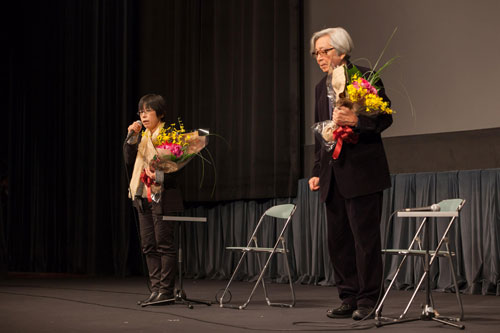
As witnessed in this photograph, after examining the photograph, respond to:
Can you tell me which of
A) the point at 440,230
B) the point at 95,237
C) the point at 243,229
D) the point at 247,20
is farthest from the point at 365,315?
the point at 95,237

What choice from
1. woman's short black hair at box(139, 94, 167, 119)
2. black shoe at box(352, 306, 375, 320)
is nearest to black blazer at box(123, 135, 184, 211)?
woman's short black hair at box(139, 94, 167, 119)

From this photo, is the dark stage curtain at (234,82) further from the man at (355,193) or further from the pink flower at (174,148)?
the man at (355,193)

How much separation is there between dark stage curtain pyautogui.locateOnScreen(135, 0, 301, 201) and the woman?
8.38ft

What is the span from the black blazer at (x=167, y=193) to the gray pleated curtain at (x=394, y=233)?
1467 mm

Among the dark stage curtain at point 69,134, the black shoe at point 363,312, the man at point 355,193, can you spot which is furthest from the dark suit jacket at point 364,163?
the dark stage curtain at point 69,134

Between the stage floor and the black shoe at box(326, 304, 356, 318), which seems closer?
the stage floor

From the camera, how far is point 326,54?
3707mm

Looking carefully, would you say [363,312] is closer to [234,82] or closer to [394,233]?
[394,233]

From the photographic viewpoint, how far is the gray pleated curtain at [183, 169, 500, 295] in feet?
18.7

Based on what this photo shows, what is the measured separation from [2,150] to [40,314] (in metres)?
5.74

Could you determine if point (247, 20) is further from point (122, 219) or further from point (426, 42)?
point (122, 219)

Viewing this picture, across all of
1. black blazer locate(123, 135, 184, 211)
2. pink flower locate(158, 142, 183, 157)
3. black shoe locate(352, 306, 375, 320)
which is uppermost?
pink flower locate(158, 142, 183, 157)

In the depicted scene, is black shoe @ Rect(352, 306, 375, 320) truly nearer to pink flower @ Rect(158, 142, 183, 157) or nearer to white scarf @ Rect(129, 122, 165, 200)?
pink flower @ Rect(158, 142, 183, 157)

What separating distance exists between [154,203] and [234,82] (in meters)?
3.26
